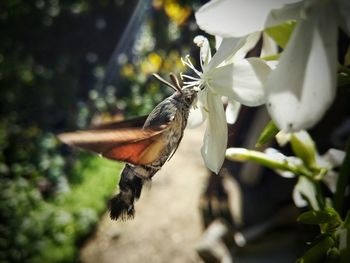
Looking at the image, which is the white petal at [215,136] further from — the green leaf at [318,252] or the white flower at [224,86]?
the green leaf at [318,252]

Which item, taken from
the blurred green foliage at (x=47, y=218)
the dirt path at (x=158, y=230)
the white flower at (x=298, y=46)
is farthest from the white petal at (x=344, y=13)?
the blurred green foliage at (x=47, y=218)

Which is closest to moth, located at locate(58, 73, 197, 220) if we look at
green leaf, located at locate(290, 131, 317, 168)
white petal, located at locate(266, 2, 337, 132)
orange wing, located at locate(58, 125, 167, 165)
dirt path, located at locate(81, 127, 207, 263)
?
orange wing, located at locate(58, 125, 167, 165)

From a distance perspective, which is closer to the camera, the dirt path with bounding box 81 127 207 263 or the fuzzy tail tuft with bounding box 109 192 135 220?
the fuzzy tail tuft with bounding box 109 192 135 220

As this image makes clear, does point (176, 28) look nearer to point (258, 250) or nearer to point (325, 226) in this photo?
point (258, 250)

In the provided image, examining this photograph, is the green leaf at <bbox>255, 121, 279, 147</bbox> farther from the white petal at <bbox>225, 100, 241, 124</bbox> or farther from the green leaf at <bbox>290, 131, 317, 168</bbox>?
the green leaf at <bbox>290, 131, 317, 168</bbox>

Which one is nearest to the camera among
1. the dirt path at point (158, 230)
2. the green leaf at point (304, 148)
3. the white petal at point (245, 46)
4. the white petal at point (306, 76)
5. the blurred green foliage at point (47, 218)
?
the white petal at point (306, 76)
